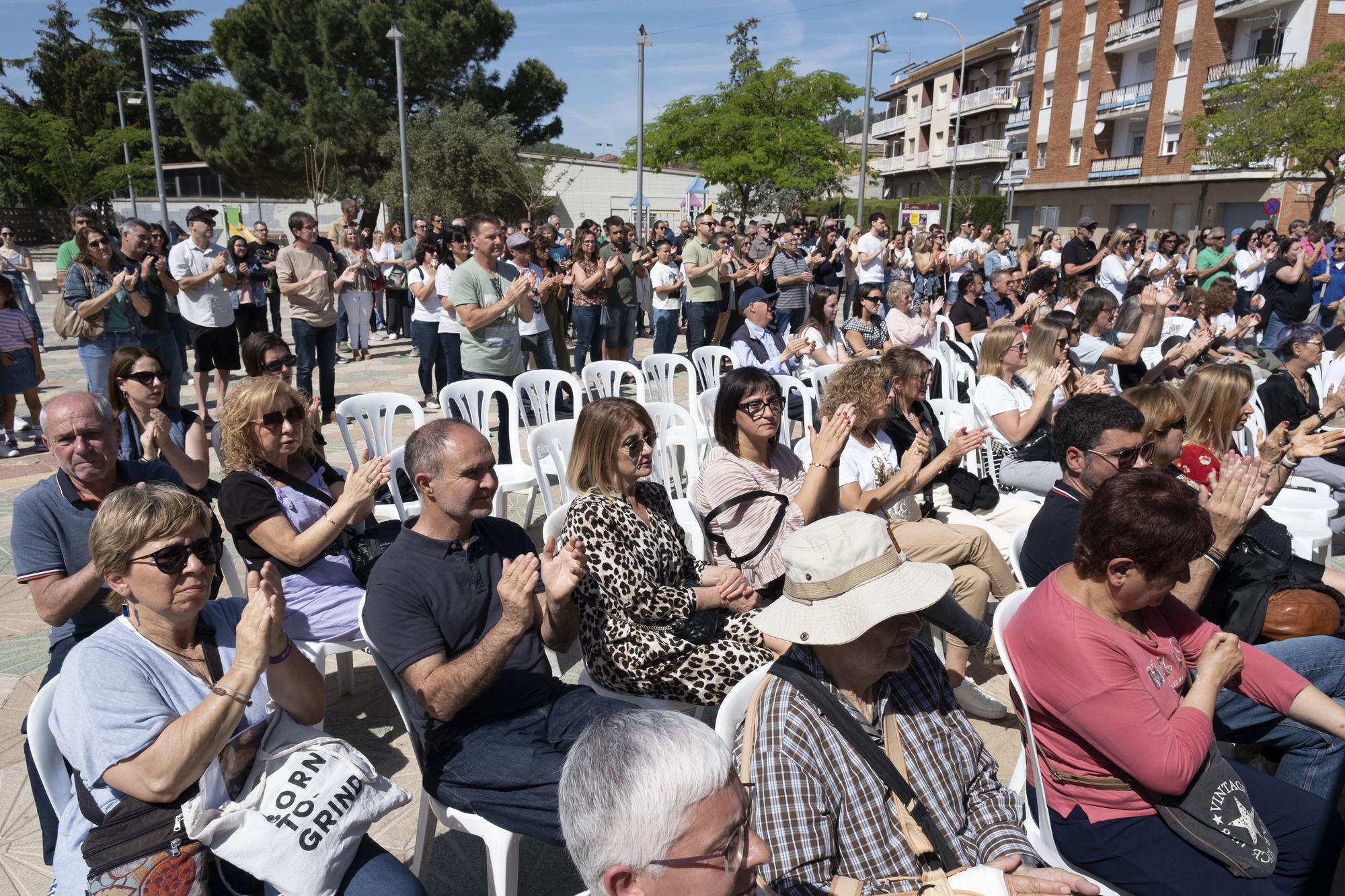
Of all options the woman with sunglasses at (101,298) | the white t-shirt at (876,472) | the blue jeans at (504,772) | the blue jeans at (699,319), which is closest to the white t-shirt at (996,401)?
the white t-shirt at (876,472)

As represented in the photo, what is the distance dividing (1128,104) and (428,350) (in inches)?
1556

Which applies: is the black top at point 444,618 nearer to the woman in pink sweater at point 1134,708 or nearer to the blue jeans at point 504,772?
the blue jeans at point 504,772

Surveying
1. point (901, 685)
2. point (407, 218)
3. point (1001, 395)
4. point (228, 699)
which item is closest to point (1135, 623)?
point (901, 685)

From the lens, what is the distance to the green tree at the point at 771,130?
27578 mm

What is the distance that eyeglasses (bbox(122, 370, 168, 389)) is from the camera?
365 centimetres

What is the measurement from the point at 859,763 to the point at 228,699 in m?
1.39

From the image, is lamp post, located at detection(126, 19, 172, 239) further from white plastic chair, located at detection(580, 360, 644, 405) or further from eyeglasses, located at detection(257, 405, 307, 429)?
eyeglasses, located at detection(257, 405, 307, 429)

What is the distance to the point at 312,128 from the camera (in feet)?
113

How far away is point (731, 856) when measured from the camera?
1.41 m

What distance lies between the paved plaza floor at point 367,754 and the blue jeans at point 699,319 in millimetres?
5264

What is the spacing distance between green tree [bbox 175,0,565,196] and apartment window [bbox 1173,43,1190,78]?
28164mm

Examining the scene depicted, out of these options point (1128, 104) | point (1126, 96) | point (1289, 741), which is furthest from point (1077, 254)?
point (1126, 96)

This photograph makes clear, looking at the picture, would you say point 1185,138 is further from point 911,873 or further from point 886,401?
point 911,873

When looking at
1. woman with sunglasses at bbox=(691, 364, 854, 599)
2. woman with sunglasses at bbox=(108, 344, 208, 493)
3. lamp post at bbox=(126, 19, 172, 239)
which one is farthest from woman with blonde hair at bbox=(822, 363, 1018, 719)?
lamp post at bbox=(126, 19, 172, 239)
